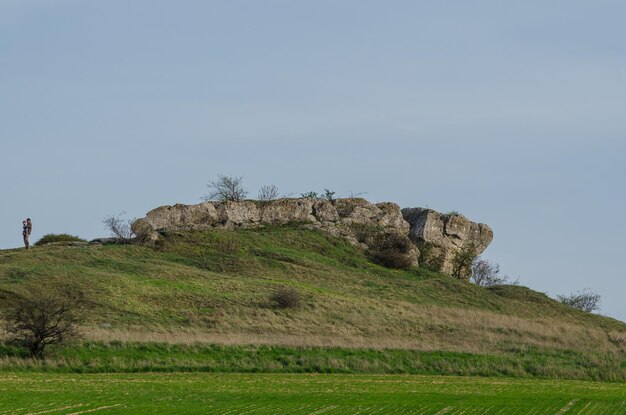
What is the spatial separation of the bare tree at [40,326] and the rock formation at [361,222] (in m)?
43.0

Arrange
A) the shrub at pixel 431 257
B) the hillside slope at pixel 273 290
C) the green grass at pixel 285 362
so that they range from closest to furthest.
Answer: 1. the green grass at pixel 285 362
2. the hillside slope at pixel 273 290
3. the shrub at pixel 431 257

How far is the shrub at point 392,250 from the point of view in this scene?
300ft

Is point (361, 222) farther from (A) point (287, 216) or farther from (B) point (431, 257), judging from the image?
(B) point (431, 257)

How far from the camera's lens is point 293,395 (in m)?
30.4

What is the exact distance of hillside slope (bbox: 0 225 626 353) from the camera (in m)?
56.4

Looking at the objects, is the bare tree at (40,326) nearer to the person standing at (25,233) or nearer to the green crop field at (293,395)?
the green crop field at (293,395)

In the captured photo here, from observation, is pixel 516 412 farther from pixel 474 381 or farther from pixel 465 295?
pixel 465 295

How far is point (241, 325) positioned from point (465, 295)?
91.4ft

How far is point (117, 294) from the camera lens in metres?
61.7

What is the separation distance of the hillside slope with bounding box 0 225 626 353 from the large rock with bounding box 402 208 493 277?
627 cm

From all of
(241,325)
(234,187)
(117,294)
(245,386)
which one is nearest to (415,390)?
(245,386)

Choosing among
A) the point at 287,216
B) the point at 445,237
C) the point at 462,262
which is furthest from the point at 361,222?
the point at 462,262

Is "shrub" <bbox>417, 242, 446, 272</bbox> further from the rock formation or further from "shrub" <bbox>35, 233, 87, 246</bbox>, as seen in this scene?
"shrub" <bbox>35, 233, 87, 246</bbox>

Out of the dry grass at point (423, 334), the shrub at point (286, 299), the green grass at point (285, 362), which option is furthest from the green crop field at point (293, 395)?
the shrub at point (286, 299)
